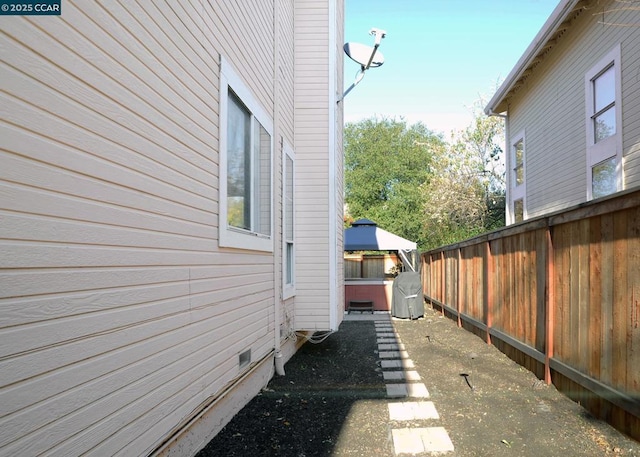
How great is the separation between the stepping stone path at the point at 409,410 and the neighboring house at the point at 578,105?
197 inches

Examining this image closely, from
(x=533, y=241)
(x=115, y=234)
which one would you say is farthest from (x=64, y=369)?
(x=533, y=241)

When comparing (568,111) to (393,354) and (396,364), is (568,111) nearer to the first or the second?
(393,354)

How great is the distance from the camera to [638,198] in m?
3.40

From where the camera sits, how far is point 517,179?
46.9 feet

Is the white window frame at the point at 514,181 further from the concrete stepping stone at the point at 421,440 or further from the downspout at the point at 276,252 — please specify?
the concrete stepping stone at the point at 421,440

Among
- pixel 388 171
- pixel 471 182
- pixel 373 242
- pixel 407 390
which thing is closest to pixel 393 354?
pixel 407 390

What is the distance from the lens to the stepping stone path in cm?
355

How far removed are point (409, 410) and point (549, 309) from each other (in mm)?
1895

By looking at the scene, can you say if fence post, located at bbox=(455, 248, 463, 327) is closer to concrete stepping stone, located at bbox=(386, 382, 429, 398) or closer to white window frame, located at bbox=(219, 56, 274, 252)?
concrete stepping stone, located at bbox=(386, 382, 429, 398)

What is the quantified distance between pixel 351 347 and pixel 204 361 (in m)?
4.82

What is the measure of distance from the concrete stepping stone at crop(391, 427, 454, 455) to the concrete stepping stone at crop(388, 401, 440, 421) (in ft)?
0.92

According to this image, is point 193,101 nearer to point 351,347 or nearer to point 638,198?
A: point 638,198

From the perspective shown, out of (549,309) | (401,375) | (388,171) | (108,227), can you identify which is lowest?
(401,375)

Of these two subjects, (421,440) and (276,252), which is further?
(276,252)
